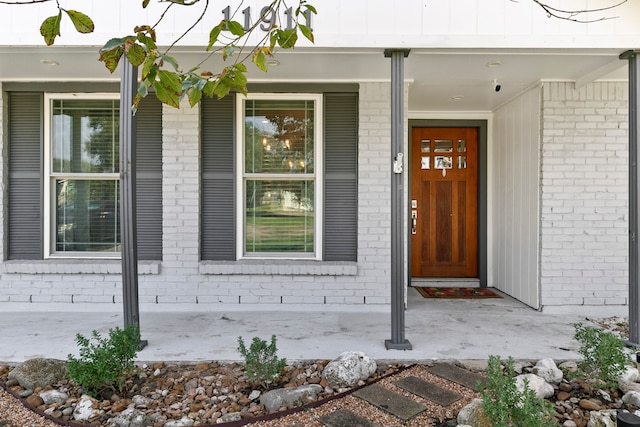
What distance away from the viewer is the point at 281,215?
15.1 feet

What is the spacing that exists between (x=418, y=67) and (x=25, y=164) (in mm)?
4219

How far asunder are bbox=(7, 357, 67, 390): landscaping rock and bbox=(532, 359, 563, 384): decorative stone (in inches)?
125

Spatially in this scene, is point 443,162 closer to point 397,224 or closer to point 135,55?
point 397,224

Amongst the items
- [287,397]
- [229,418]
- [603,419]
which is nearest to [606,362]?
[603,419]

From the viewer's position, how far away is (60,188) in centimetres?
464

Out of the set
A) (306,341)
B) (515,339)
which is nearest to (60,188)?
(306,341)

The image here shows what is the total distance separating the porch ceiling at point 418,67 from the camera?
3.55 metres

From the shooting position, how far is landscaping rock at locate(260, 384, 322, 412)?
96.2 inches

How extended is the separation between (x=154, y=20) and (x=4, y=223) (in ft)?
9.25

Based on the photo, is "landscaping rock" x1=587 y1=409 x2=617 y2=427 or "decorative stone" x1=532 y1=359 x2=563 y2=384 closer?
"landscaping rock" x1=587 y1=409 x2=617 y2=427

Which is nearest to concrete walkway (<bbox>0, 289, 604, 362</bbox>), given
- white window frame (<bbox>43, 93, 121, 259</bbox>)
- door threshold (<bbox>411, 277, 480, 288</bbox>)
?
white window frame (<bbox>43, 93, 121, 259</bbox>)

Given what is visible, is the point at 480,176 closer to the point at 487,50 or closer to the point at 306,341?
the point at 487,50

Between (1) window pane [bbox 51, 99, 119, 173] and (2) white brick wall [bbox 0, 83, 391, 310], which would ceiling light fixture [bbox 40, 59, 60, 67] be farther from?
(2) white brick wall [bbox 0, 83, 391, 310]

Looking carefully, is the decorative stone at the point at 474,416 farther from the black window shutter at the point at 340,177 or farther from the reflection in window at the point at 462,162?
the reflection in window at the point at 462,162
